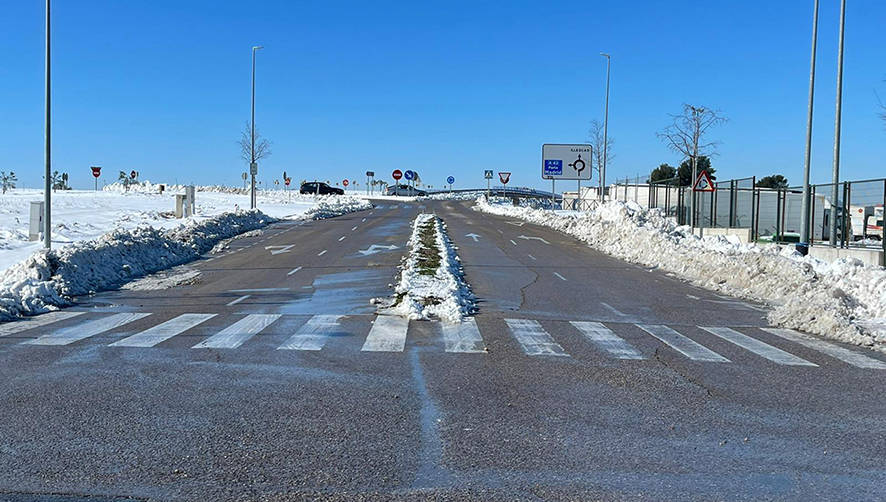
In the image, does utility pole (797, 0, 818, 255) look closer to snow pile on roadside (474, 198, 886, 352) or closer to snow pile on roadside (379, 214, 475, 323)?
snow pile on roadside (474, 198, 886, 352)

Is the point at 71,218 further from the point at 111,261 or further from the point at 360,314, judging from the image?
the point at 360,314

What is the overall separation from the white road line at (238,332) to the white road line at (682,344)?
20.3 ft

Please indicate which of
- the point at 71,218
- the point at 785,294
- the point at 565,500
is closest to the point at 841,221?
the point at 785,294

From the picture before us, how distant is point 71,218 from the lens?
39.8m

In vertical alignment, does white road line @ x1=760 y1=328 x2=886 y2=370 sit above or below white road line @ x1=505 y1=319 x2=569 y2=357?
above

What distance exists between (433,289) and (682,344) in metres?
6.18

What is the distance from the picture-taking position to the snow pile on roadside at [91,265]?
49.9 ft

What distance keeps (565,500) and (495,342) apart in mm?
6498

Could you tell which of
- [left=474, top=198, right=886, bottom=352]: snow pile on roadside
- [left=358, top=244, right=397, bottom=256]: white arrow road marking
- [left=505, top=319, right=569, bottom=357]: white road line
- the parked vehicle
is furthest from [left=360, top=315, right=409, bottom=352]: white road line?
the parked vehicle

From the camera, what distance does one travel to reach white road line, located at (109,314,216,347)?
11.3 m

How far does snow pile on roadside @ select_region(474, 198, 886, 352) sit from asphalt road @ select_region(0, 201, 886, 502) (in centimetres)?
78

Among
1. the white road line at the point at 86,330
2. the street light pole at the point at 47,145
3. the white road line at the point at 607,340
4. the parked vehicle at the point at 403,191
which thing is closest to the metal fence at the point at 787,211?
the white road line at the point at 607,340

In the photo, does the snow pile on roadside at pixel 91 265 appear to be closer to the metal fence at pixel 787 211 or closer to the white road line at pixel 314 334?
the white road line at pixel 314 334

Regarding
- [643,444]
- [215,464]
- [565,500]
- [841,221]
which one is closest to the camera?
[565,500]
